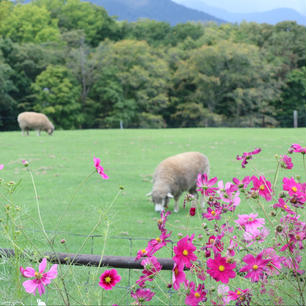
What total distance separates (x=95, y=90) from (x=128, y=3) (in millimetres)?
152545

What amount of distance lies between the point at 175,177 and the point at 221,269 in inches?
298

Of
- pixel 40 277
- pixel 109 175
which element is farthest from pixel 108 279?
pixel 109 175

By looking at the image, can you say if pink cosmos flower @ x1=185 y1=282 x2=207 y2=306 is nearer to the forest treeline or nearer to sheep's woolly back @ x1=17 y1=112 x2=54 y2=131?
sheep's woolly back @ x1=17 y1=112 x2=54 y2=131

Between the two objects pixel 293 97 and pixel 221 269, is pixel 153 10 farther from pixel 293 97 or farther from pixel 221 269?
pixel 221 269

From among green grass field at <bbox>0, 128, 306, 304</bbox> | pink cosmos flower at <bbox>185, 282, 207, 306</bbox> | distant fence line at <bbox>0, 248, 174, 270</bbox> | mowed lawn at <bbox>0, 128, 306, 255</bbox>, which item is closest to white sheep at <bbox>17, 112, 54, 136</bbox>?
green grass field at <bbox>0, 128, 306, 304</bbox>

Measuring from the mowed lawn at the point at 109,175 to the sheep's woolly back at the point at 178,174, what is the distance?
496mm

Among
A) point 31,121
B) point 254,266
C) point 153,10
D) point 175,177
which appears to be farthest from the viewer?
point 153,10

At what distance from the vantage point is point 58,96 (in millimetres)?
46062

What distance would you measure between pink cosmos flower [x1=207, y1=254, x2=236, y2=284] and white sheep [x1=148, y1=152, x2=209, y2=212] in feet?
23.4

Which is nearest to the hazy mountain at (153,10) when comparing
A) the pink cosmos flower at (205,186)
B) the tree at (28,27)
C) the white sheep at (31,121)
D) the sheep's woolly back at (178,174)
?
the tree at (28,27)

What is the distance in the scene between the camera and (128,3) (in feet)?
628

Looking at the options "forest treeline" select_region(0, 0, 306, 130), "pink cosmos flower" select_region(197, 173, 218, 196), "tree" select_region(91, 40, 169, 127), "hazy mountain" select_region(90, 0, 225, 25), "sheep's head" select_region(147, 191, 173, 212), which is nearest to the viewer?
"pink cosmos flower" select_region(197, 173, 218, 196)

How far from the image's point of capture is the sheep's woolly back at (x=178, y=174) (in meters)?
8.80

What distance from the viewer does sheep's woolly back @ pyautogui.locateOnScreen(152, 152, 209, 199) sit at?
28.9ft
